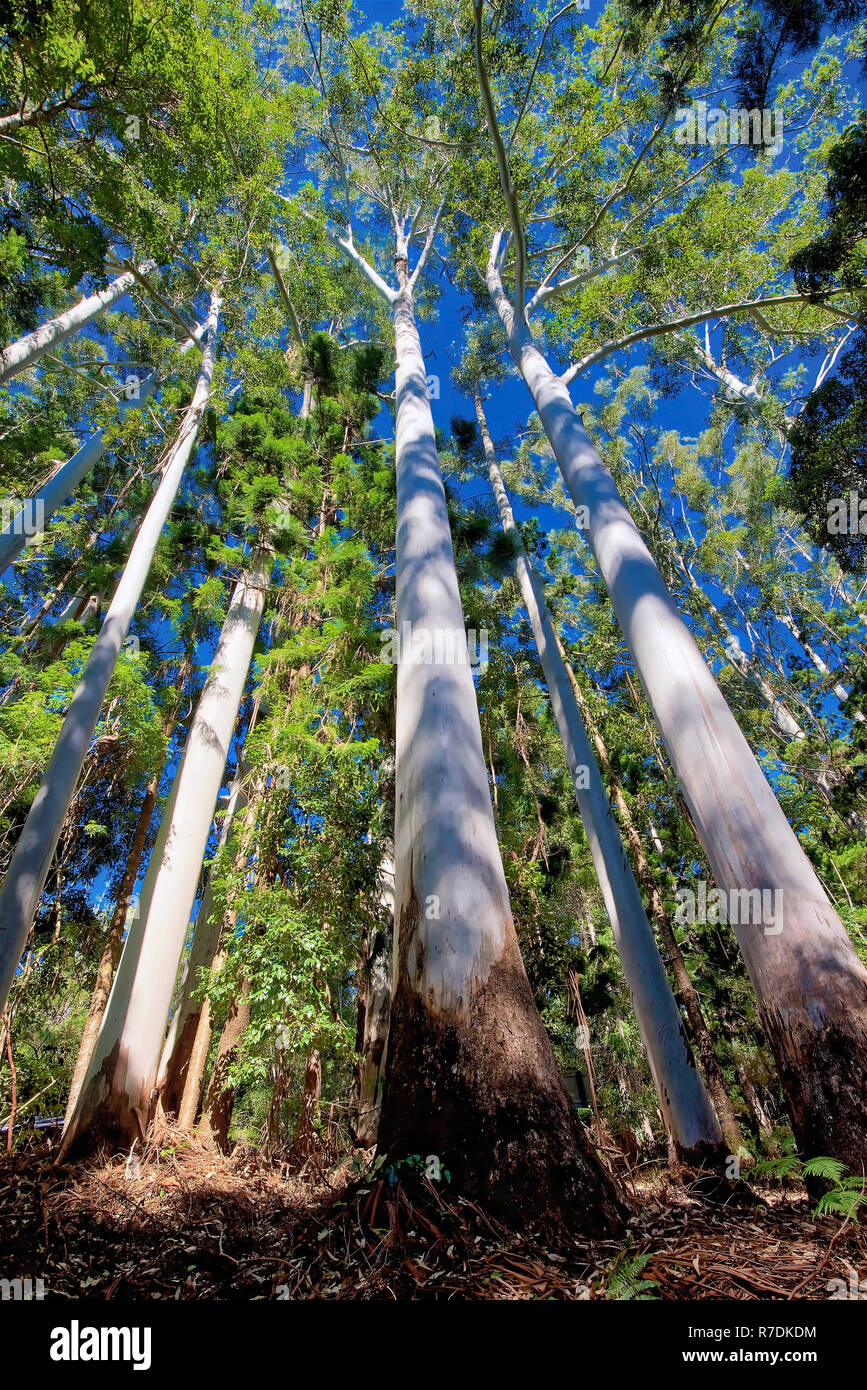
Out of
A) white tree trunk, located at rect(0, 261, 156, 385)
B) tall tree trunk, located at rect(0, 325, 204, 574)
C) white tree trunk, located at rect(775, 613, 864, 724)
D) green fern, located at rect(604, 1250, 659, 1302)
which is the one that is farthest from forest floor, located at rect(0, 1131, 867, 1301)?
white tree trunk, located at rect(775, 613, 864, 724)

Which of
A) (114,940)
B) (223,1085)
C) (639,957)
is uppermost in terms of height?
(114,940)

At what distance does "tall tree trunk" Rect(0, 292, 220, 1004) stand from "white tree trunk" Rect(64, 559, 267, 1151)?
4.82ft

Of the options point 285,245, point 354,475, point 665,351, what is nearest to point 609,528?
point 354,475

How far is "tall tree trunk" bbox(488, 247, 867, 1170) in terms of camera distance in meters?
2.53

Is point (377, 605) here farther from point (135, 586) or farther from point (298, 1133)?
point (298, 1133)

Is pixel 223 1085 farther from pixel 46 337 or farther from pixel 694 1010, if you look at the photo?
pixel 46 337

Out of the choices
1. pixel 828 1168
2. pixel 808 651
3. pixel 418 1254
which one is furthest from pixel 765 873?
pixel 808 651

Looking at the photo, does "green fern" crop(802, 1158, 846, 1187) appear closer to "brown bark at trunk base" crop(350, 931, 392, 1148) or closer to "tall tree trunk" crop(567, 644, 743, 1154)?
"brown bark at trunk base" crop(350, 931, 392, 1148)

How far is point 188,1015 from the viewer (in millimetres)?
7980

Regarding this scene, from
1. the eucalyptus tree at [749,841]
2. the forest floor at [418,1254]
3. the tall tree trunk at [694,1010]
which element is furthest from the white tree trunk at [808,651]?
the forest floor at [418,1254]

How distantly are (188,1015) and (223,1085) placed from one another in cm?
223

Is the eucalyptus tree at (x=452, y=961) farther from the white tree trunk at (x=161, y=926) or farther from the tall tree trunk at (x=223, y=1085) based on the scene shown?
the white tree trunk at (x=161, y=926)

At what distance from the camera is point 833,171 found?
23.7ft
